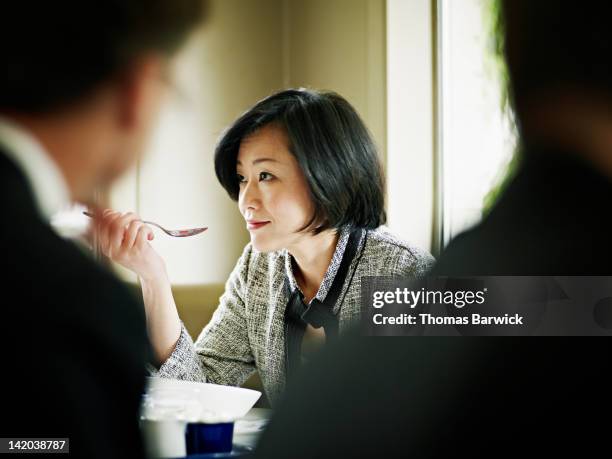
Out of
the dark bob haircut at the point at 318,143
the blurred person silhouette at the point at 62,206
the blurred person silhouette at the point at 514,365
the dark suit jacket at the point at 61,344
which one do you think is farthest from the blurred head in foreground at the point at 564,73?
the dark suit jacket at the point at 61,344

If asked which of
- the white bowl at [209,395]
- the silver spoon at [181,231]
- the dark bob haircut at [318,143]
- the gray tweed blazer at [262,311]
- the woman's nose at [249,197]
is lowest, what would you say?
the white bowl at [209,395]

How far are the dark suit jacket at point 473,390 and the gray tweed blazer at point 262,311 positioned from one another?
0.15ft

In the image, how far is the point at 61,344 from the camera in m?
1.22

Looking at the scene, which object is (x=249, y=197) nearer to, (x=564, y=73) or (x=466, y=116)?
(x=466, y=116)

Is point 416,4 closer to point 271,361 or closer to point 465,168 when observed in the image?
point 465,168

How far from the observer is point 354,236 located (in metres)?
1.30

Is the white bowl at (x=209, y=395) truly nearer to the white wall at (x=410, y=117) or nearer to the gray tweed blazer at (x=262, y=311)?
the gray tweed blazer at (x=262, y=311)

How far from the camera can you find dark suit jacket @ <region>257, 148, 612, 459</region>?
1252mm

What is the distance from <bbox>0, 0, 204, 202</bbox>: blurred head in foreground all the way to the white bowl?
30cm

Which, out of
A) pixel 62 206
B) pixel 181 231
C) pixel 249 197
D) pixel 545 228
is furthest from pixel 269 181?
pixel 545 228

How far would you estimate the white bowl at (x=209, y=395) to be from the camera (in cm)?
125

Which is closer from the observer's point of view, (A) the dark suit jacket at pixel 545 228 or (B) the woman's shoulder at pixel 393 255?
(A) the dark suit jacket at pixel 545 228

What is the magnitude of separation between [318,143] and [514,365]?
44cm

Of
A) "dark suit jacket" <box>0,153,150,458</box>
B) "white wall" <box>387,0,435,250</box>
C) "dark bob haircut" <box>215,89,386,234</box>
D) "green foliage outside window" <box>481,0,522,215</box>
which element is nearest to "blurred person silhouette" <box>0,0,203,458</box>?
"dark suit jacket" <box>0,153,150,458</box>
